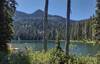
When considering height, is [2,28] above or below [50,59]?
above

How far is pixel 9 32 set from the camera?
24.8 metres

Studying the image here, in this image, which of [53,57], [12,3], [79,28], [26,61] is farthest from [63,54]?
[79,28]

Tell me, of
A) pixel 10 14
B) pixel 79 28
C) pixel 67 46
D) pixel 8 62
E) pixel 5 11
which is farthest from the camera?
pixel 79 28

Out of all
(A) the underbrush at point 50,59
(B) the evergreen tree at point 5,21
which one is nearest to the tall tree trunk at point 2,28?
(B) the evergreen tree at point 5,21

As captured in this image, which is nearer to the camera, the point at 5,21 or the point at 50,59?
the point at 50,59

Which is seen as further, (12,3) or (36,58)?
(12,3)

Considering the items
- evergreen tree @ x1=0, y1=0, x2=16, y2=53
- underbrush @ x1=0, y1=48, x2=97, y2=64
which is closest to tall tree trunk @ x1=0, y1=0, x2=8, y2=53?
evergreen tree @ x1=0, y1=0, x2=16, y2=53

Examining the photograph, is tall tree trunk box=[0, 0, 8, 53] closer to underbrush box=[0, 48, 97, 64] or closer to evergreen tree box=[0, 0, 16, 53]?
evergreen tree box=[0, 0, 16, 53]

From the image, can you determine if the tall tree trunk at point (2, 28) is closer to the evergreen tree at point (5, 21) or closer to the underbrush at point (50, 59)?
the evergreen tree at point (5, 21)

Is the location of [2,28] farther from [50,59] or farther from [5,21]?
[50,59]

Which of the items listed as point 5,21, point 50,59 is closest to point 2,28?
point 5,21

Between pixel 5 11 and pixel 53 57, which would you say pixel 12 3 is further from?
pixel 53 57

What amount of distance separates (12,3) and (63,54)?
785 cm

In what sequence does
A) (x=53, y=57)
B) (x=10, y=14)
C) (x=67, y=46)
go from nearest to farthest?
(x=53, y=57) < (x=67, y=46) < (x=10, y=14)
